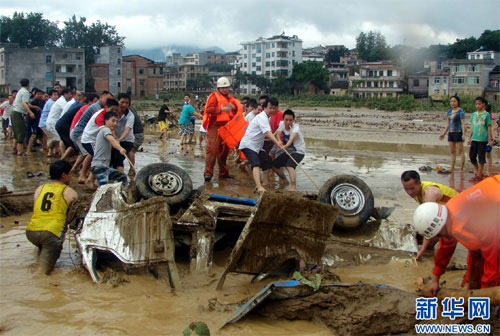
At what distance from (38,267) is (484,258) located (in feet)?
15.9

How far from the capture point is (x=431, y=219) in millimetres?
3926

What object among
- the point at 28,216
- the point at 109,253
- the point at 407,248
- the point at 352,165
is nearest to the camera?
the point at 109,253

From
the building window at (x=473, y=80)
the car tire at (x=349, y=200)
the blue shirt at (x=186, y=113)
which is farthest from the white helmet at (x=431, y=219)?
the building window at (x=473, y=80)

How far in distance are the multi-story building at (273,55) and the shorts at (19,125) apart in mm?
82404

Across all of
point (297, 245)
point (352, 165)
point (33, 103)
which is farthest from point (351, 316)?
point (33, 103)

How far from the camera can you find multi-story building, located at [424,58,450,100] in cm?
6331

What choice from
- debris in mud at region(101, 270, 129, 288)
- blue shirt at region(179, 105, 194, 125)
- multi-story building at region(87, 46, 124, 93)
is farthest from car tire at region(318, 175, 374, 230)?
multi-story building at region(87, 46, 124, 93)

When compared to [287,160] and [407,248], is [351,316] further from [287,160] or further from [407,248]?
[287,160]

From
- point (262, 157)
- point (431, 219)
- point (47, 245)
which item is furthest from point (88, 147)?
point (431, 219)

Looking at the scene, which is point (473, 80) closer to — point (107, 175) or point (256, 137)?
point (256, 137)

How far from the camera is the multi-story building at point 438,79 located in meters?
63.3

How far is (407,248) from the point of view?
621 cm

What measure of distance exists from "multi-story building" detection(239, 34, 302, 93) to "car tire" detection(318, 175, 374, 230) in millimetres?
89076

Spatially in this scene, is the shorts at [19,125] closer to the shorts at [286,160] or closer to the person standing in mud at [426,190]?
the shorts at [286,160]
